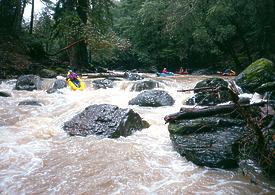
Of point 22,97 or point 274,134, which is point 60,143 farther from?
point 22,97

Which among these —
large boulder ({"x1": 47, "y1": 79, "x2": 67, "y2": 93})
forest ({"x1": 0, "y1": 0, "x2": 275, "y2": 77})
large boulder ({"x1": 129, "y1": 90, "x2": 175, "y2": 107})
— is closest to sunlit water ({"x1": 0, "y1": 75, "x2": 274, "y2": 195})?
large boulder ({"x1": 129, "y1": 90, "x2": 175, "y2": 107})

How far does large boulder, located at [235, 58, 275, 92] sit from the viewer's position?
1052 centimetres

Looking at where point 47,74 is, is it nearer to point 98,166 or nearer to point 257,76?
point 257,76

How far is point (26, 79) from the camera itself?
1393 cm

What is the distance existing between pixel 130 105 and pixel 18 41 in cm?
1328

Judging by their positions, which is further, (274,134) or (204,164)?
(204,164)

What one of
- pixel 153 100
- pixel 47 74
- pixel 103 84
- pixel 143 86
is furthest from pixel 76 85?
pixel 153 100

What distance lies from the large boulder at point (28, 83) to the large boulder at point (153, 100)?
5.57 meters

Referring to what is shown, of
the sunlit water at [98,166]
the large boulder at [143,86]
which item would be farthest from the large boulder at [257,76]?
the sunlit water at [98,166]

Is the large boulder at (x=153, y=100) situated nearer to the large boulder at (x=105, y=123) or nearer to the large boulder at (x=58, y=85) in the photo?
the large boulder at (x=105, y=123)

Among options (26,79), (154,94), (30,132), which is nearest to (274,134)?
(30,132)

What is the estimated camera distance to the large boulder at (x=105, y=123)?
21.2ft

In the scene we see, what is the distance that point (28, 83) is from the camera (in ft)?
45.1

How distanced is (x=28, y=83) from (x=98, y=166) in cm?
990
